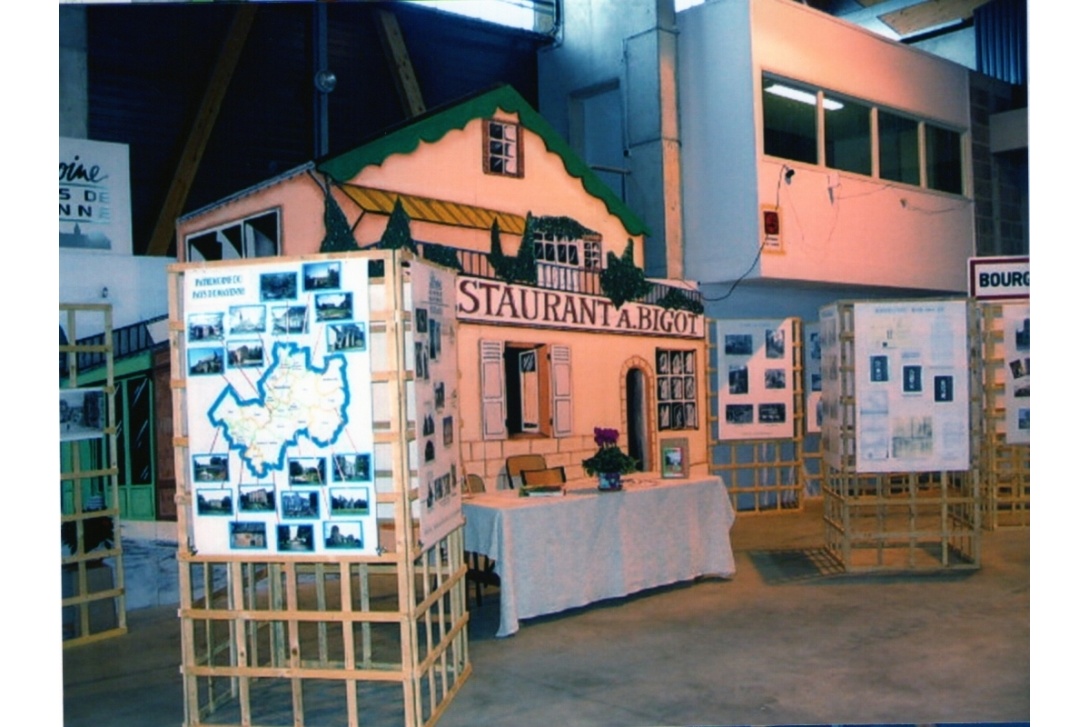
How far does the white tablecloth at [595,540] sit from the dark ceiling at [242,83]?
336 cm

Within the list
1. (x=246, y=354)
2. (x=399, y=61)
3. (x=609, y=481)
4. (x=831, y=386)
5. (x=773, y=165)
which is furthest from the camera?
(x=773, y=165)

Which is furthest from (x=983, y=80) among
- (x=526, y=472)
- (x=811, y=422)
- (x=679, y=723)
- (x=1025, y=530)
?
(x=679, y=723)

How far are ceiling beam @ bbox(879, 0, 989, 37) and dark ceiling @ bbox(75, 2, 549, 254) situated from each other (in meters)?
7.02

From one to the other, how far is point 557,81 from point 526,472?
213 inches

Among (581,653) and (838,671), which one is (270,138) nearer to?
(581,653)

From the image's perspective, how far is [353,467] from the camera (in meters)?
4.41

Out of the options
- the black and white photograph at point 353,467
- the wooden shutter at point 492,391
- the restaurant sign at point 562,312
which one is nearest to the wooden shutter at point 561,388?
the restaurant sign at point 562,312

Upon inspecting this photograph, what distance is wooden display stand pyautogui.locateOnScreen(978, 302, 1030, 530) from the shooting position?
9609 mm

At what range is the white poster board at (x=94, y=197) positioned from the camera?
698 centimetres

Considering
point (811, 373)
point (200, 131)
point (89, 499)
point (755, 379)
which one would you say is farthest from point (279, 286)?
point (811, 373)

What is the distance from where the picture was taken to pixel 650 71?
414 inches

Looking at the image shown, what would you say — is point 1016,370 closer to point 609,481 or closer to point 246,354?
point 609,481

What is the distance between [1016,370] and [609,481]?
491 cm

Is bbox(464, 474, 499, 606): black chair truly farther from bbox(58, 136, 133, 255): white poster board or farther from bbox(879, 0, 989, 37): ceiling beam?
bbox(879, 0, 989, 37): ceiling beam
